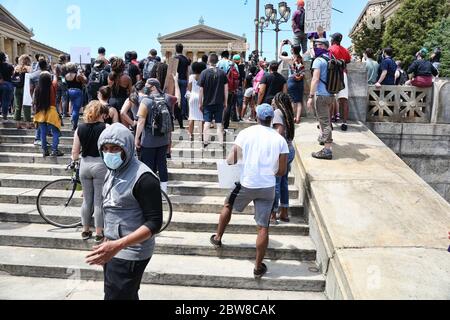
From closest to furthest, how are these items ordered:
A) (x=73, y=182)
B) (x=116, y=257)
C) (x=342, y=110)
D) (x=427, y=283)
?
(x=116, y=257) → (x=427, y=283) → (x=73, y=182) → (x=342, y=110)

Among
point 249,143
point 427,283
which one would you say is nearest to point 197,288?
point 249,143

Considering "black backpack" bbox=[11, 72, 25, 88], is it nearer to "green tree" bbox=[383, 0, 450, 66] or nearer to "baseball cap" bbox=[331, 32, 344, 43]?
"baseball cap" bbox=[331, 32, 344, 43]

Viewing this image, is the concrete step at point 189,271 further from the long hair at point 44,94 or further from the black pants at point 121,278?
the long hair at point 44,94

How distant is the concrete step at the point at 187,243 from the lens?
17.0ft

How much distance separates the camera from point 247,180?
179 inches

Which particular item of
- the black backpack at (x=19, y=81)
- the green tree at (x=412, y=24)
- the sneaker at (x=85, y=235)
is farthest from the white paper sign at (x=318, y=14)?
the green tree at (x=412, y=24)

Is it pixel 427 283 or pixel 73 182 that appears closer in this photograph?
pixel 427 283

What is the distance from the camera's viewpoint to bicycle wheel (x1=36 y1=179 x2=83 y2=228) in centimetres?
591

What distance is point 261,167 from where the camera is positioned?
14.7ft

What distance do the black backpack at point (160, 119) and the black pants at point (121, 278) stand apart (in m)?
3.04

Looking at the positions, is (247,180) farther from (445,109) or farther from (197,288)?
(445,109)

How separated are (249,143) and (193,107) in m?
4.49

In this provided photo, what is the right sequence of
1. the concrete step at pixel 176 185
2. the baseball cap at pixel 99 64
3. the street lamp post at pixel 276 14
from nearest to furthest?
the concrete step at pixel 176 185
the baseball cap at pixel 99 64
the street lamp post at pixel 276 14

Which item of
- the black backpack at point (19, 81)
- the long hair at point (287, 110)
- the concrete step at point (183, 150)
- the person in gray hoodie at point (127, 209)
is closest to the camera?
the person in gray hoodie at point (127, 209)
